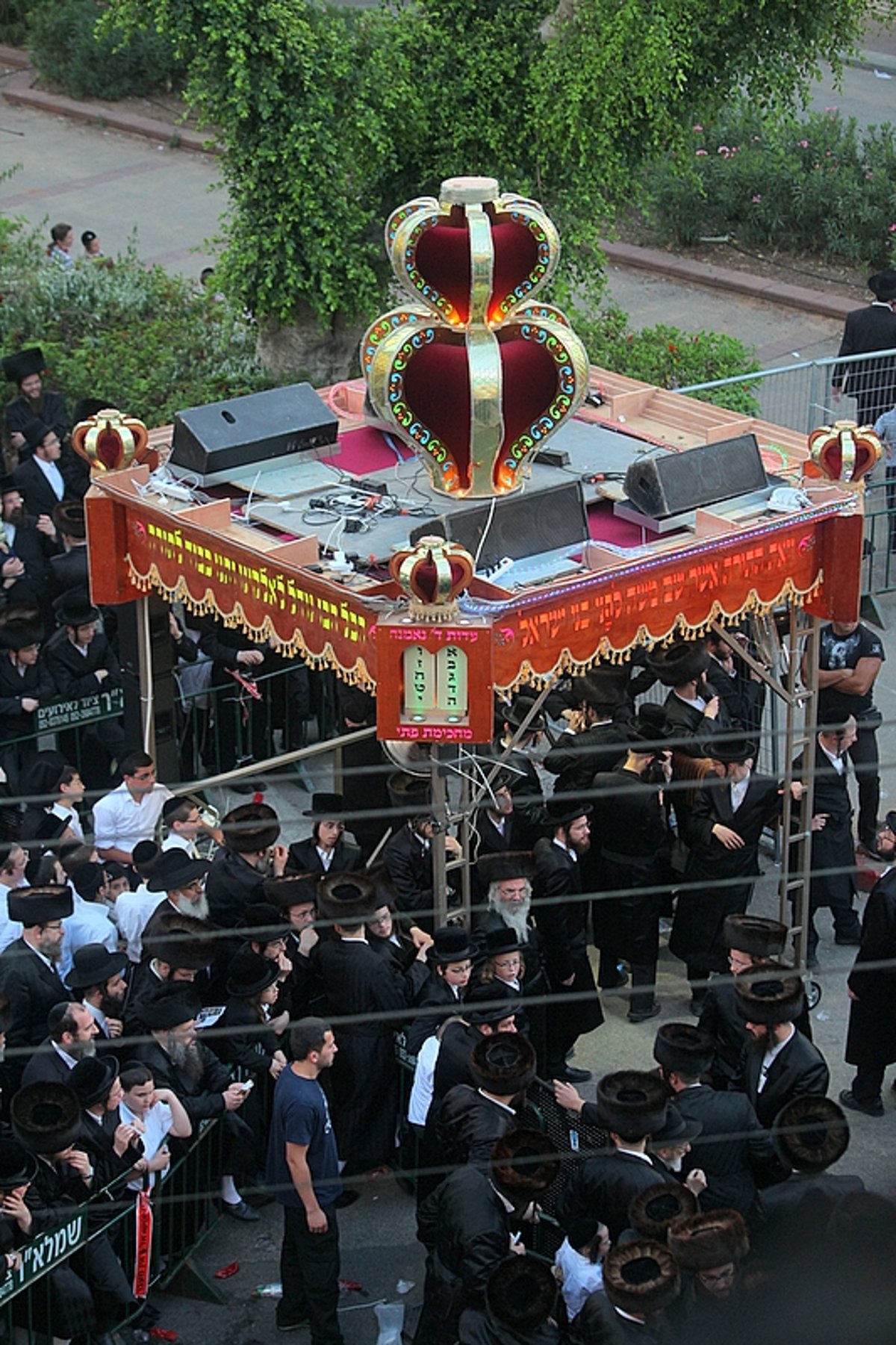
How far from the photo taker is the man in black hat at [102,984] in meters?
10.2

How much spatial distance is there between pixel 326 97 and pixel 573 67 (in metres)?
2.11

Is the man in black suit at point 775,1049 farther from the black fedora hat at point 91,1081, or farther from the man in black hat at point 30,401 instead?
the man in black hat at point 30,401

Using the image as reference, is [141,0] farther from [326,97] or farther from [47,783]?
[47,783]

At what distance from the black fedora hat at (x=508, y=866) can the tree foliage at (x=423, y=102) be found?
8.04 m

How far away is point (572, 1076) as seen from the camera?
38.7ft

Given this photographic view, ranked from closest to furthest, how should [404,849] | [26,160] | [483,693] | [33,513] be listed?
[483,693], [404,849], [33,513], [26,160]

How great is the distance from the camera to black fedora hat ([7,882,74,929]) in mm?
10453

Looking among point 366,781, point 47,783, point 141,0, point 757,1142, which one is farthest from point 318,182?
point 757,1142

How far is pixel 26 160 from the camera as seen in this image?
28.8 m

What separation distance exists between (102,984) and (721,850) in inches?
144

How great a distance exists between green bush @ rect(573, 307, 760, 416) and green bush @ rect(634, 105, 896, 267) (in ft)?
19.2

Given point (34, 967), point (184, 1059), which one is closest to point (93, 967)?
point (34, 967)

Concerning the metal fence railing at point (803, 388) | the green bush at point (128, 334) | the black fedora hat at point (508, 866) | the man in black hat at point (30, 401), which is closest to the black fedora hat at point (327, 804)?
the black fedora hat at point (508, 866)

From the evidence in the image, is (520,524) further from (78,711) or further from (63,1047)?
(78,711)
